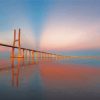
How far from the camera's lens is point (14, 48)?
110 feet

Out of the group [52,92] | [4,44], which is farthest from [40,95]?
[4,44]

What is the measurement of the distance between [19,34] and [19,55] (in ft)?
12.6

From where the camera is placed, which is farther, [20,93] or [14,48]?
[14,48]

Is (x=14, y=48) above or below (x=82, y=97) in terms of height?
above

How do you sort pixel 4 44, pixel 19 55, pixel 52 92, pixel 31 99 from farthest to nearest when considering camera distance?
pixel 19 55
pixel 4 44
pixel 52 92
pixel 31 99

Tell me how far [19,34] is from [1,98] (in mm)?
31766

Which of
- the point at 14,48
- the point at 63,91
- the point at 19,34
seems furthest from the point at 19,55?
the point at 63,91

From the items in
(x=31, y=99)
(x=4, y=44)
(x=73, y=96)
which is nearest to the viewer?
(x=31, y=99)

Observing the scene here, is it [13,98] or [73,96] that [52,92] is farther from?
[13,98]

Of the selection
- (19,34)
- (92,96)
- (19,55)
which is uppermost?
(19,34)

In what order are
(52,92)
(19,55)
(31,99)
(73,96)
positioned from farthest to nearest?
(19,55), (52,92), (73,96), (31,99)

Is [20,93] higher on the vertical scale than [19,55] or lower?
lower

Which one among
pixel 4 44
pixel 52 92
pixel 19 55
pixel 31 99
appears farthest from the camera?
pixel 19 55

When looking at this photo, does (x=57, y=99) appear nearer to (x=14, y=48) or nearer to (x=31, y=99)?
(x=31, y=99)
